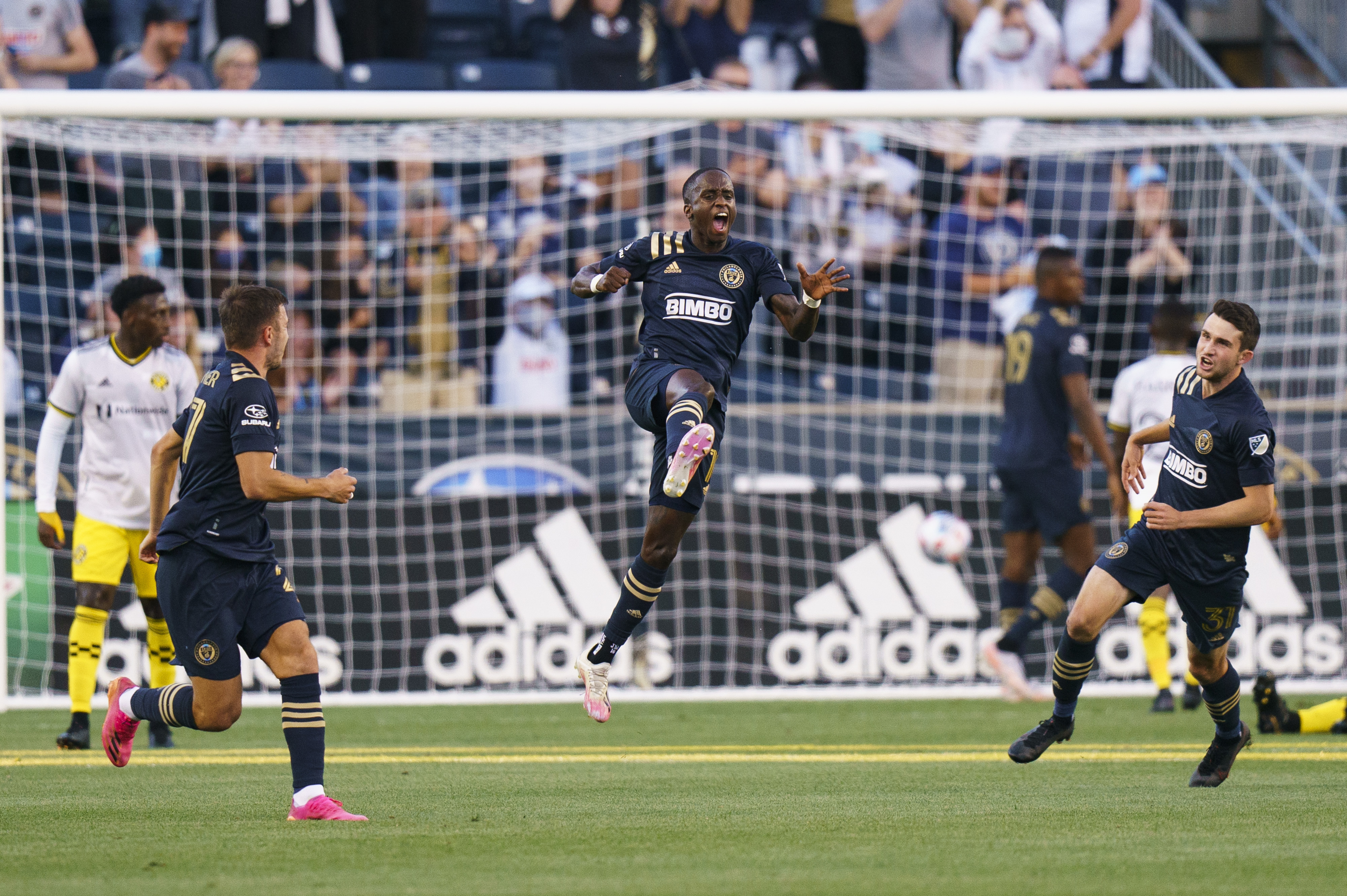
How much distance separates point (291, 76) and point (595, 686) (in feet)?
31.7

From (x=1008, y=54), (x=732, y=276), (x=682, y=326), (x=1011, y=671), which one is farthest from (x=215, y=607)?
(x=1008, y=54)

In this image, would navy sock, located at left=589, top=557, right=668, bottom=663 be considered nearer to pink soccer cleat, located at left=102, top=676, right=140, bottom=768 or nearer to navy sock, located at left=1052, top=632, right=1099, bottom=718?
navy sock, located at left=1052, top=632, right=1099, bottom=718

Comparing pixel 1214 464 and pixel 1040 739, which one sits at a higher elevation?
Result: pixel 1214 464

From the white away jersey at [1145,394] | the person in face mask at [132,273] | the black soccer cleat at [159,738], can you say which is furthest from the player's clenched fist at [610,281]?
the person in face mask at [132,273]

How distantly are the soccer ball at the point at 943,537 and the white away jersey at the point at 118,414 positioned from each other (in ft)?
17.1

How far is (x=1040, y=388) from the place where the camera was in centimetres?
1067

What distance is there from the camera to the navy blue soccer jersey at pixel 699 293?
7.45 m

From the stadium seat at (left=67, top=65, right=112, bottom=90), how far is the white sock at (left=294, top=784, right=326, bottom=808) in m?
10.9

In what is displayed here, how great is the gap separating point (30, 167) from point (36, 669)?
12.4 feet

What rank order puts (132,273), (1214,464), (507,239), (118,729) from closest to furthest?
(118,729) < (1214,464) < (132,273) < (507,239)

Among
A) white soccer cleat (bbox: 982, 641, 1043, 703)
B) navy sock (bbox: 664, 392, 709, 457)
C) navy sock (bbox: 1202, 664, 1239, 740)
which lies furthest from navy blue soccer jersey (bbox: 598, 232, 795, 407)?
white soccer cleat (bbox: 982, 641, 1043, 703)

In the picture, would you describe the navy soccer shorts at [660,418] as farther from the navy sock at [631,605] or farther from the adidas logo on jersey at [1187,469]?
the adidas logo on jersey at [1187,469]

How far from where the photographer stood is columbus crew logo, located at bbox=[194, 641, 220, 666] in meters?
5.64

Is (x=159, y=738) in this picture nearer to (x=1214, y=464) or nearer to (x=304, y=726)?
(x=304, y=726)
